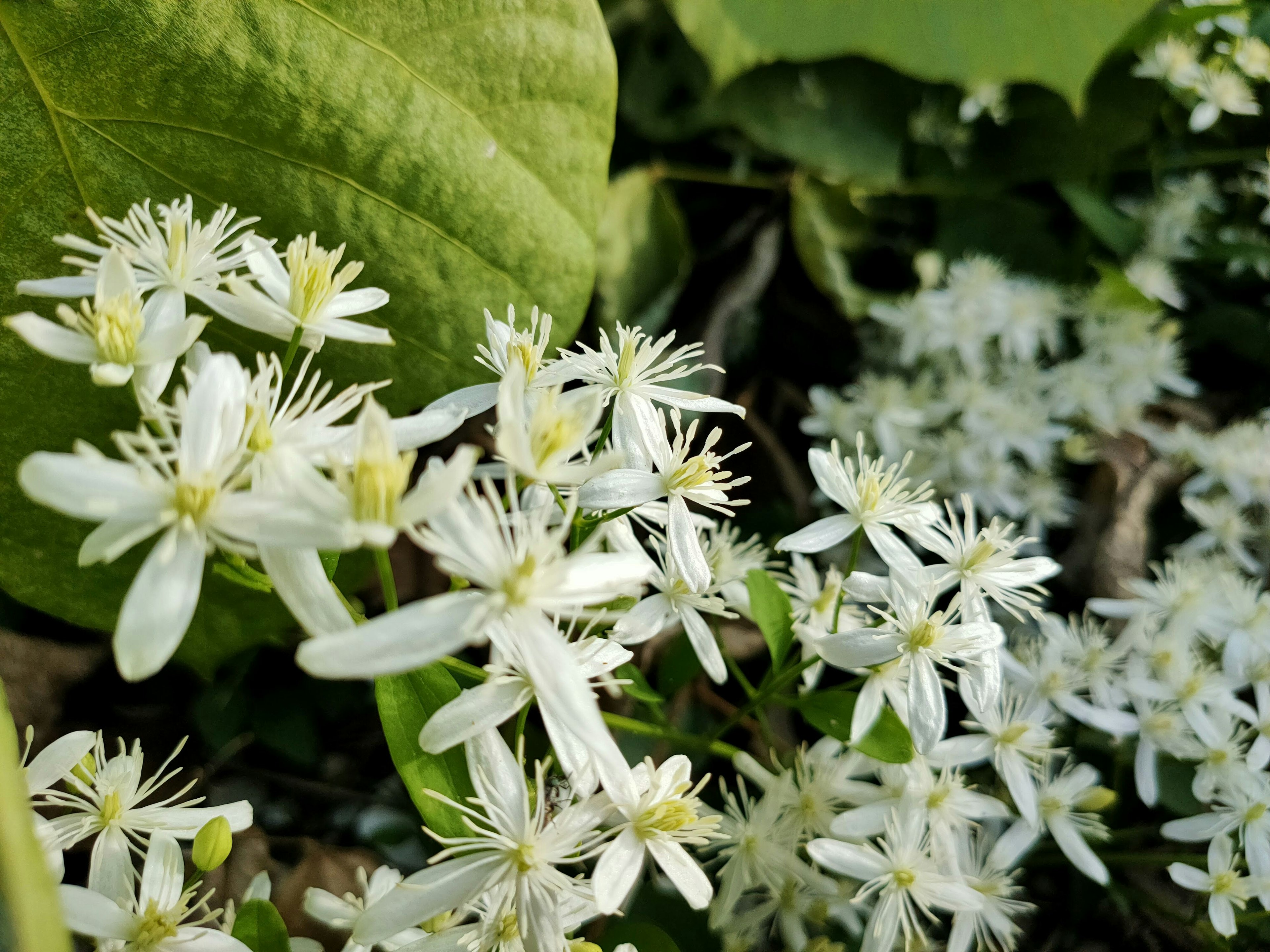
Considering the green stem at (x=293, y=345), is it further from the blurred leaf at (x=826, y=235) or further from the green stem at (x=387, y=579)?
the blurred leaf at (x=826, y=235)

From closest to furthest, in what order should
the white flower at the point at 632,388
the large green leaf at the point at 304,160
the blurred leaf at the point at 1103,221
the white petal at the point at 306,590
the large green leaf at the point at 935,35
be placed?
the white petal at the point at 306,590 < the white flower at the point at 632,388 < the large green leaf at the point at 304,160 < the large green leaf at the point at 935,35 < the blurred leaf at the point at 1103,221

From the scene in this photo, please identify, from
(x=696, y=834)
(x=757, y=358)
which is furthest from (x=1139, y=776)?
(x=757, y=358)

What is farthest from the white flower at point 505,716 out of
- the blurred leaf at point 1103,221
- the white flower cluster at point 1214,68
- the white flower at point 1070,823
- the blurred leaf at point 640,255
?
the white flower cluster at point 1214,68

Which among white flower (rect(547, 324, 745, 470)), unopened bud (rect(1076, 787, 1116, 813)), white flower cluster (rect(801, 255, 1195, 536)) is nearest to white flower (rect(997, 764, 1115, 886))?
unopened bud (rect(1076, 787, 1116, 813))

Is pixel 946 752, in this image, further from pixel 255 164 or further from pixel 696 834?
pixel 255 164

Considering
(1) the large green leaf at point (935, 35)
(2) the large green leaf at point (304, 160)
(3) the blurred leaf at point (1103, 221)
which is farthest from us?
(3) the blurred leaf at point (1103, 221)

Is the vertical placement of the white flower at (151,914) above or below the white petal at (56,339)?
below

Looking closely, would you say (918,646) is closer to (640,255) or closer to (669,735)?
(669,735)

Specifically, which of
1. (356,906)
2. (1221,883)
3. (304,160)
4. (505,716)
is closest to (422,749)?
(505,716)
